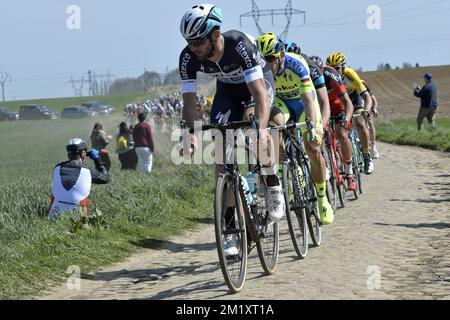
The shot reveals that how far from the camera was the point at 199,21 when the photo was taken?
6.65m

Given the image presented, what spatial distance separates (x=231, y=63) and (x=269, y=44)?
1.45 meters

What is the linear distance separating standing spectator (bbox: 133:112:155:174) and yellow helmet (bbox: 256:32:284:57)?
12891 millimetres

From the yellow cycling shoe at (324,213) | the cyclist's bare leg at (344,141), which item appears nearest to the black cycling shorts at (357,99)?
the cyclist's bare leg at (344,141)

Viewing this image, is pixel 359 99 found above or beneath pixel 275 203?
above

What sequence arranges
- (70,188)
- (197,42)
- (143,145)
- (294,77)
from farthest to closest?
(143,145) → (70,188) → (294,77) → (197,42)

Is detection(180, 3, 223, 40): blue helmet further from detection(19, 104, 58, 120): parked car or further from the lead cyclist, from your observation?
detection(19, 104, 58, 120): parked car

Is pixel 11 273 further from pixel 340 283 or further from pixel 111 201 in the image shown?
pixel 111 201

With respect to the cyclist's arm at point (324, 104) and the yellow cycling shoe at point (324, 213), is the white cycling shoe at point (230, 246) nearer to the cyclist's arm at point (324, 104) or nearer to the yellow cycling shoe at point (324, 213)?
the yellow cycling shoe at point (324, 213)

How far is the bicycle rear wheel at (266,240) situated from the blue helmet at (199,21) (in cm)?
154

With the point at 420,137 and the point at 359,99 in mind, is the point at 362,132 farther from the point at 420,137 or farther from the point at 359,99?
the point at 420,137

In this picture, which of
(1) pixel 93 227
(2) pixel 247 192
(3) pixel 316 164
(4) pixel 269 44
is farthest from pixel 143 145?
(2) pixel 247 192

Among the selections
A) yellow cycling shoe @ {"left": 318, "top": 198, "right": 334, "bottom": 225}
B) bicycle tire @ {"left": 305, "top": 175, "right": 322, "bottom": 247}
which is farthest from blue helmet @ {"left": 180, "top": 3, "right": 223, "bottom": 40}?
yellow cycling shoe @ {"left": 318, "top": 198, "right": 334, "bottom": 225}

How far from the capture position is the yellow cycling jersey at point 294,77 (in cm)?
901

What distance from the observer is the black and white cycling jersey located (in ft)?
23.4
